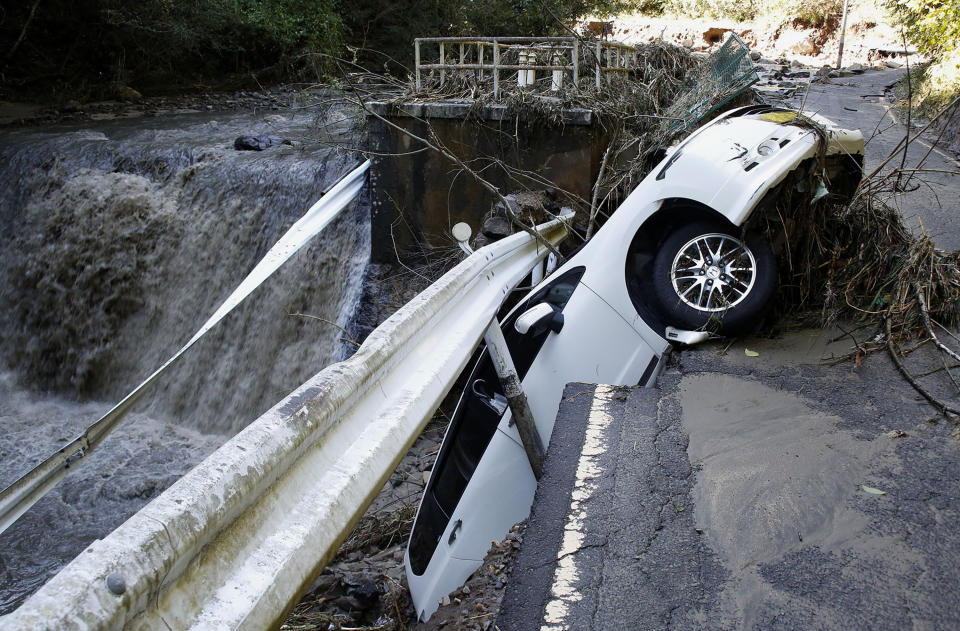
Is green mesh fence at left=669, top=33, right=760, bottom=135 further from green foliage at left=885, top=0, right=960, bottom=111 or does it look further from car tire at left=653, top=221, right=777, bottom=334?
green foliage at left=885, top=0, right=960, bottom=111

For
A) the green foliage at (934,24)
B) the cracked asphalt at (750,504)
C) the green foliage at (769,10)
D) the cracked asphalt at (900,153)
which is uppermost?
the green foliage at (769,10)

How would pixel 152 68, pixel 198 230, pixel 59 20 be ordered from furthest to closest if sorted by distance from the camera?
pixel 152 68 → pixel 59 20 → pixel 198 230

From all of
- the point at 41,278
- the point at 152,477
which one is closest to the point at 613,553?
the point at 152,477

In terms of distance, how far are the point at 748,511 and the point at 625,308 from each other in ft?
6.56

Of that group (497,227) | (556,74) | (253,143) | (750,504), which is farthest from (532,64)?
(750,504)

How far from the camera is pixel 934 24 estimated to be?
44.2 ft

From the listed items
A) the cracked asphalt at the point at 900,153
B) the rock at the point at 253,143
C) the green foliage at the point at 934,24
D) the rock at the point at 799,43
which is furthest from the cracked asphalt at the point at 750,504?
the rock at the point at 799,43

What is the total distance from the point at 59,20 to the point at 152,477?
13921 mm

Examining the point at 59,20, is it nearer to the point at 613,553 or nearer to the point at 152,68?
the point at 152,68

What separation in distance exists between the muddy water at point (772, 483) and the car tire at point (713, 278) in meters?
0.69

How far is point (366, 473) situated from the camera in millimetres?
1775

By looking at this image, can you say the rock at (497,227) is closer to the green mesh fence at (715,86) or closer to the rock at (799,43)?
the green mesh fence at (715,86)

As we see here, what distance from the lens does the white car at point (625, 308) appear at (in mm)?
4094

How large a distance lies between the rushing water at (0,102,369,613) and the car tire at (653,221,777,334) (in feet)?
15.6
